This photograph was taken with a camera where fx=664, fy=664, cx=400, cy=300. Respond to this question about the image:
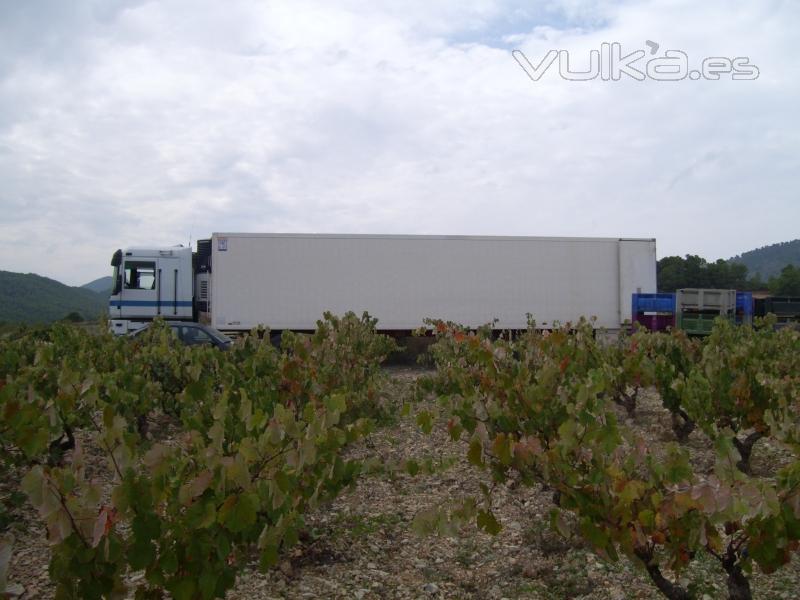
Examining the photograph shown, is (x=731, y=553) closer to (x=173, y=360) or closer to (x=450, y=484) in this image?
(x=450, y=484)

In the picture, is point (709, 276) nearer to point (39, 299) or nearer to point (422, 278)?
point (422, 278)

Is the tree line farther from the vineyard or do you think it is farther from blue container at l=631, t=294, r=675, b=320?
the vineyard

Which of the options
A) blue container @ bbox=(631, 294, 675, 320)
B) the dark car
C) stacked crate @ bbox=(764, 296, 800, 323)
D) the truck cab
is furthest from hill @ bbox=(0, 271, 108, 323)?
stacked crate @ bbox=(764, 296, 800, 323)

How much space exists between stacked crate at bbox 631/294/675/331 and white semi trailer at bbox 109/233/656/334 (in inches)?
10.3

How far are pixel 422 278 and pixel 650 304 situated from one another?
5767 millimetres

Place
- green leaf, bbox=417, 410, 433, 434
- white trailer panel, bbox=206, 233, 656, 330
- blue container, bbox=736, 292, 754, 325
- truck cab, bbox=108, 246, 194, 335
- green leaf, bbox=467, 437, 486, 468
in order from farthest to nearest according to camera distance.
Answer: blue container, bbox=736, 292, 754, 325 < truck cab, bbox=108, 246, 194, 335 < white trailer panel, bbox=206, 233, 656, 330 < green leaf, bbox=417, 410, 433, 434 < green leaf, bbox=467, 437, 486, 468

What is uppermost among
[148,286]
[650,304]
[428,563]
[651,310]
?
[148,286]

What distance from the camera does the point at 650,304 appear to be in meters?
16.6

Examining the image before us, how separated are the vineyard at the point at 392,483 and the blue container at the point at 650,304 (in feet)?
29.0

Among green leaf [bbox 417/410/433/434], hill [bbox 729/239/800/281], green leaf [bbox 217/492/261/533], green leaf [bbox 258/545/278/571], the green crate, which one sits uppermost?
hill [bbox 729/239/800/281]

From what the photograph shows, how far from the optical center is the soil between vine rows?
12.2 ft

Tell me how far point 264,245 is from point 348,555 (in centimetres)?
1217

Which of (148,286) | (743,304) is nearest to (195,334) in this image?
(148,286)

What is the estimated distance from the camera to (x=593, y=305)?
54.7ft
